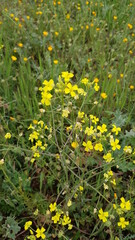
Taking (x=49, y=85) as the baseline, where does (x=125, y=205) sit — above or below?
below

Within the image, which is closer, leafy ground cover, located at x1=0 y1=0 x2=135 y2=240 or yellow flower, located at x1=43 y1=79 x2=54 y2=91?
yellow flower, located at x1=43 y1=79 x2=54 y2=91

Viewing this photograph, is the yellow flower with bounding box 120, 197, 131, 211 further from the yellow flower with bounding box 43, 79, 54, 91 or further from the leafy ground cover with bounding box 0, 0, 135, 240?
the yellow flower with bounding box 43, 79, 54, 91

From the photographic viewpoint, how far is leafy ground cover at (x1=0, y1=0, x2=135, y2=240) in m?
1.46

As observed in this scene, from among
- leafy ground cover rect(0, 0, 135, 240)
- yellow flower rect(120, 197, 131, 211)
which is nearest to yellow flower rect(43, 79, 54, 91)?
leafy ground cover rect(0, 0, 135, 240)

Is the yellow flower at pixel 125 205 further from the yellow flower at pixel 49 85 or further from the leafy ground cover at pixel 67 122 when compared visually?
the yellow flower at pixel 49 85

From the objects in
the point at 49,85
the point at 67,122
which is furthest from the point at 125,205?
the point at 67,122

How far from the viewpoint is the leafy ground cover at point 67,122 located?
1.46m

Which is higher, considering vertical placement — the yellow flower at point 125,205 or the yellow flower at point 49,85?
the yellow flower at point 49,85

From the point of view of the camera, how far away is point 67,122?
6.74 ft

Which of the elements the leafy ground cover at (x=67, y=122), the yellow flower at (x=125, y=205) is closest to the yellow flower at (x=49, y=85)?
the leafy ground cover at (x=67, y=122)

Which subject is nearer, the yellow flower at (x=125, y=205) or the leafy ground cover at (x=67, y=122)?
the yellow flower at (x=125, y=205)

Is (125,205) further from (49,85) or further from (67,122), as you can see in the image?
(67,122)

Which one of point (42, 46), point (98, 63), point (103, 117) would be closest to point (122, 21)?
point (98, 63)

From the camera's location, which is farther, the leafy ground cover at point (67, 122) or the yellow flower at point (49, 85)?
the leafy ground cover at point (67, 122)
